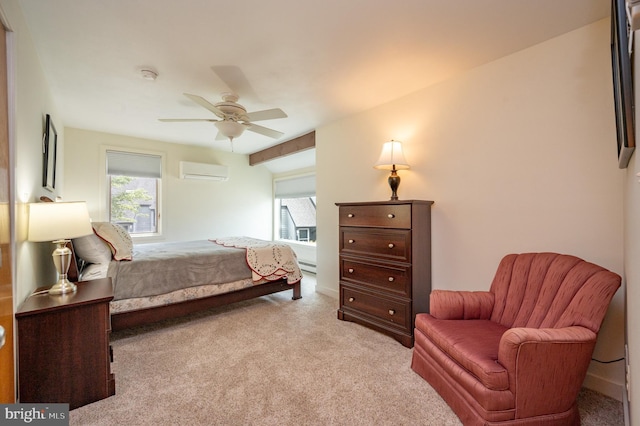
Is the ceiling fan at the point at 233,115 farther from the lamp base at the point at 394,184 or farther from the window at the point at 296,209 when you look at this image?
the window at the point at 296,209

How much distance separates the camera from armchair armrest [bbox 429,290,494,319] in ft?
6.40

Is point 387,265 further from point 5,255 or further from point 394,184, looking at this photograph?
point 5,255

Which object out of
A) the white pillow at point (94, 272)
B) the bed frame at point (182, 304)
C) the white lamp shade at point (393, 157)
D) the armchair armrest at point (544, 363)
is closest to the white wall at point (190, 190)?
the white pillow at point (94, 272)

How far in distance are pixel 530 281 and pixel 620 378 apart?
756mm

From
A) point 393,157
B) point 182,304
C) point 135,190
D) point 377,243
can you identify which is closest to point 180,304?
point 182,304

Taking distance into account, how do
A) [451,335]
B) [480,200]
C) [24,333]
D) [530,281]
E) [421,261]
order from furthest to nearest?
[421,261] → [480,200] → [530,281] → [451,335] → [24,333]

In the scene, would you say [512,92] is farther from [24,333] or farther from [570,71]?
[24,333]

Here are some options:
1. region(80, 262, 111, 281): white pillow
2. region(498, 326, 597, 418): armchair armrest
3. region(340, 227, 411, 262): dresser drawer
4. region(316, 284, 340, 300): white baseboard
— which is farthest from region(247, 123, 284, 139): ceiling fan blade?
region(498, 326, 597, 418): armchair armrest

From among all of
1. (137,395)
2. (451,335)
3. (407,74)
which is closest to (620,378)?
(451,335)

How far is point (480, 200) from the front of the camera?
2402 millimetres

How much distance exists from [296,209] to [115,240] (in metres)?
3.54

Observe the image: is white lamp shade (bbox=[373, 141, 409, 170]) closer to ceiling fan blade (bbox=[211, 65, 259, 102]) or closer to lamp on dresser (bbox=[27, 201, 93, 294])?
ceiling fan blade (bbox=[211, 65, 259, 102])

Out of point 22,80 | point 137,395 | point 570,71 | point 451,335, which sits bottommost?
point 137,395

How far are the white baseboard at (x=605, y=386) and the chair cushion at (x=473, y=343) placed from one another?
67 centimetres
